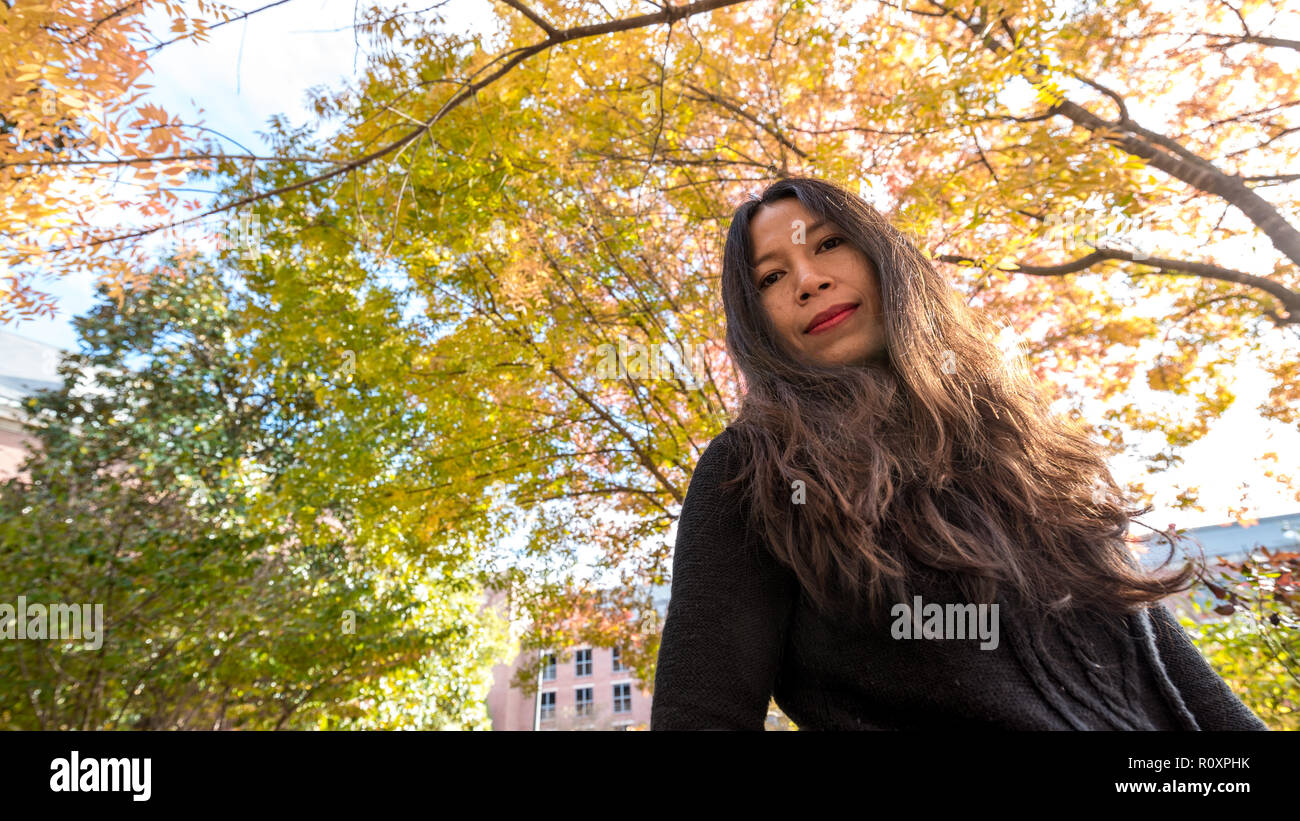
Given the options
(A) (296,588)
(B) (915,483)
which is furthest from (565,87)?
(A) (296,588)

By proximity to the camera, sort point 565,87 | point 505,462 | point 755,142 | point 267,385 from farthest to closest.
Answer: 1. point 267,385
2. point 505,462
3. point 755,142
4. point 565,87

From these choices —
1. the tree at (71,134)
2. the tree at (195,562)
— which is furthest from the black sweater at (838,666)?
the tree at (195,562)

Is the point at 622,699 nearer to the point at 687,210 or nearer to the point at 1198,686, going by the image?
the point at 687,210

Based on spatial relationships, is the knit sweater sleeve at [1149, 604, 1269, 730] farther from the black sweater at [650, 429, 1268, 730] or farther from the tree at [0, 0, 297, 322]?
the tree at [0, 0, 297, 322]

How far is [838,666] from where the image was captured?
0.94 m

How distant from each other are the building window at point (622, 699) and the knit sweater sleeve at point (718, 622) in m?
35.8

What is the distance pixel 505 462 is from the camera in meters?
5.70

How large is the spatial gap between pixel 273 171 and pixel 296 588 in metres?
6.15

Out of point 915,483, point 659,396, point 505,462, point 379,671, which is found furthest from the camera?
point 379,671

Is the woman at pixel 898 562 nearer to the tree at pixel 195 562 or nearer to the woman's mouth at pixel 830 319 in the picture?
the woman's mouth at pixel 830 319

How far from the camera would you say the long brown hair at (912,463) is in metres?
0.99

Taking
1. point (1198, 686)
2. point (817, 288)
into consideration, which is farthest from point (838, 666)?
point (817, 288)

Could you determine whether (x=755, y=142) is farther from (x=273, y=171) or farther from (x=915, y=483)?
(x=915, y=483)

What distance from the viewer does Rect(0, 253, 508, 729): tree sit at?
6.64m
